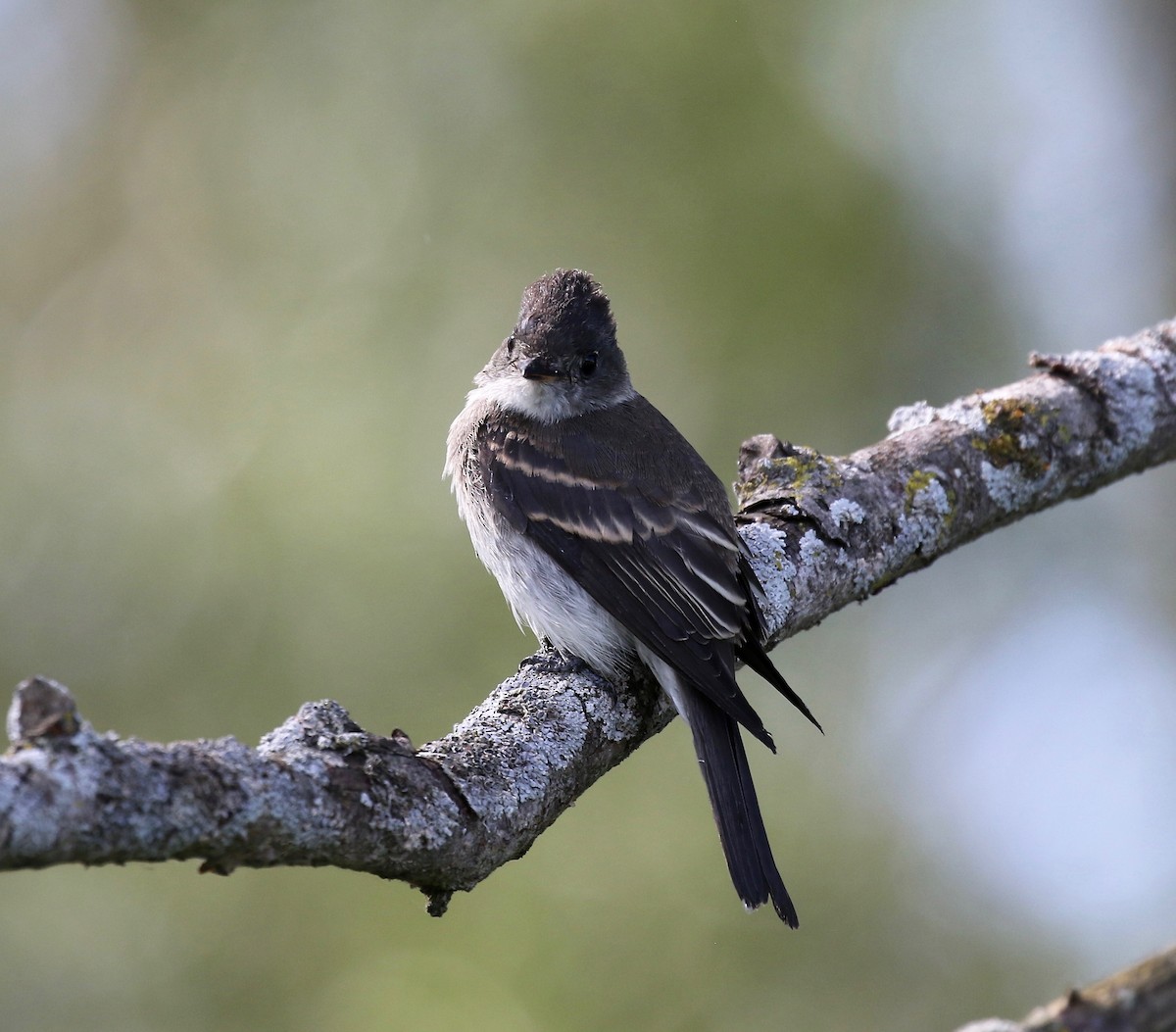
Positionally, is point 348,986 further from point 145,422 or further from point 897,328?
point 897,328

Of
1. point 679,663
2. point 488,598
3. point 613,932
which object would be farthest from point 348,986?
point 679,663

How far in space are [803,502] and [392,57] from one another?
624 cm

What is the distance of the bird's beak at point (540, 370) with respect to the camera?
492 cm

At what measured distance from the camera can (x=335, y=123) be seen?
30.2 feet

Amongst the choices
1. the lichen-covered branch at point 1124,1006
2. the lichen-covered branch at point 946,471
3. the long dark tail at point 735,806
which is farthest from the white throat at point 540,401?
the lichen-covered branch at point 1124,1006

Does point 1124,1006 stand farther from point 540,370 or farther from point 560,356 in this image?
point 560,356

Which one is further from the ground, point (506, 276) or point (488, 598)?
point (506, 276)

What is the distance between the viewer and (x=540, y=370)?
493 cm

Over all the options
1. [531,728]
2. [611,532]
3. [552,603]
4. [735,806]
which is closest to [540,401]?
[611,532]

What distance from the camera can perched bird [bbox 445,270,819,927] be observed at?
4012 millimetres

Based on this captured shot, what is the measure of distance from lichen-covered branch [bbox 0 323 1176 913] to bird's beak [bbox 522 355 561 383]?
831mm

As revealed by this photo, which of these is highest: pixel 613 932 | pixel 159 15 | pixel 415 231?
pixel 159 15

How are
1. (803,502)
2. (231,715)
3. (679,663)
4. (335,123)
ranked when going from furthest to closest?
(335,123), (231,715), (803,502), (679,663)

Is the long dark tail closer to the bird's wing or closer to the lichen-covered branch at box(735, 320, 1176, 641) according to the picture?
the bird's wing
